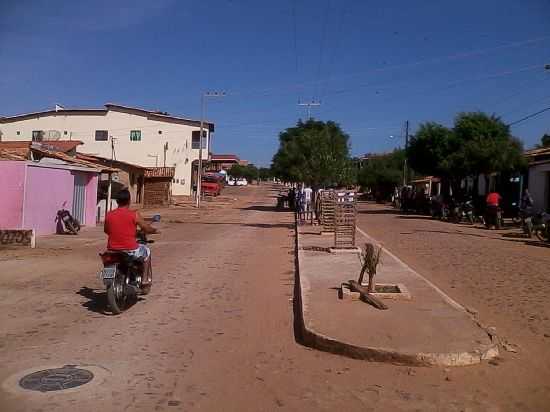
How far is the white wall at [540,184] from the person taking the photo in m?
29.6

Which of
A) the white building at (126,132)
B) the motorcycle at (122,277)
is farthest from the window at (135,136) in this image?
the motorcycle at (122,277)

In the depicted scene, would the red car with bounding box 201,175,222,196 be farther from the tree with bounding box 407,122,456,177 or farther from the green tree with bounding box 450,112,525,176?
the green tree with bounding box 450,112,525,176

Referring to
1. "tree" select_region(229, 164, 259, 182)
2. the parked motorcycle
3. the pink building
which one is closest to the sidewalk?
the pink building

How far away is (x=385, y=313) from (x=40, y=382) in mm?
4313

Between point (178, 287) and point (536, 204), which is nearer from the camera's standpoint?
point (178, 287)

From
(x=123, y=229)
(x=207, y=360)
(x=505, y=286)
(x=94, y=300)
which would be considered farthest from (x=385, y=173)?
(x=207, y=360)

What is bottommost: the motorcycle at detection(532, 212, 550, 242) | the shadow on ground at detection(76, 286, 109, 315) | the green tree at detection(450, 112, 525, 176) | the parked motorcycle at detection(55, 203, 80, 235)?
the shadow on ground at detection(76, 286, 109, 315)

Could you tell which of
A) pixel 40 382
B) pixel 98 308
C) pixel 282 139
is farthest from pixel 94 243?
pixel 282 139

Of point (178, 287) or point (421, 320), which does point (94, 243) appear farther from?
point (421, 320)

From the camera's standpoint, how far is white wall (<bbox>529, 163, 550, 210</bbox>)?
97.0 ft

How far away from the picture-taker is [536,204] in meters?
30.5

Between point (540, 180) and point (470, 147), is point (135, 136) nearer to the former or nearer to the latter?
point (470, 147)

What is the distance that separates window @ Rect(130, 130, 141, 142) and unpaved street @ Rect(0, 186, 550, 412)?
48679 millimetres

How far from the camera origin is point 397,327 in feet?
22.8
